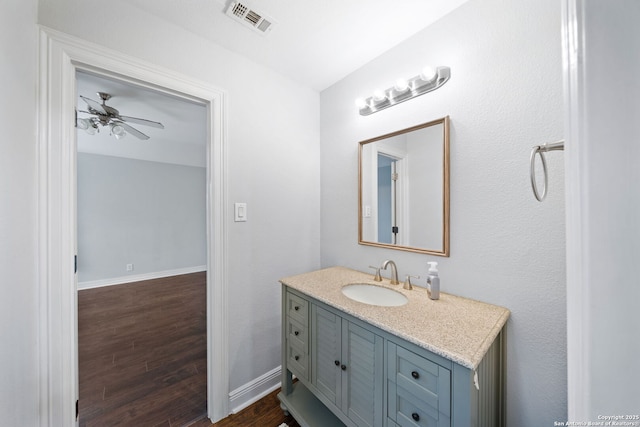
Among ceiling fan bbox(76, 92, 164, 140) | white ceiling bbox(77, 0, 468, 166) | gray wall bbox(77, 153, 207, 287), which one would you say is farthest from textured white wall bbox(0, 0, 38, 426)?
gray wall bbox(77, 153, 207, 287)

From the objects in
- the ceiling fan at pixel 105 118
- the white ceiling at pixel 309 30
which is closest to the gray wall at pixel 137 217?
the ceiling fan at pixel 105 118

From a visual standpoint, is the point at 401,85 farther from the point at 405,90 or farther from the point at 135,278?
the point at 135,278

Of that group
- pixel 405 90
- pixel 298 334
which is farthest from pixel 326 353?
pixel 405 90

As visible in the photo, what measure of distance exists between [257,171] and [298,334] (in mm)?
1094

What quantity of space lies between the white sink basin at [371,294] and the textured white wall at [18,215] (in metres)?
1.31

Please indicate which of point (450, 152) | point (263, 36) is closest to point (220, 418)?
point (450, 152)

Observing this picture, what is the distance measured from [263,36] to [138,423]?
244 centimetres

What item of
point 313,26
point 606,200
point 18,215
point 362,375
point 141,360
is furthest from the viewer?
point 141,360

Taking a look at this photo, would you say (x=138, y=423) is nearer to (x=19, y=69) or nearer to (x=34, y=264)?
(x=34, y=264)

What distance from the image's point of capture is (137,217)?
423 cm

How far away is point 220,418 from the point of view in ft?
4.76

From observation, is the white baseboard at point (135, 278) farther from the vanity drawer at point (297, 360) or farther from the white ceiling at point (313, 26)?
the white ceiling at point (313, 26)

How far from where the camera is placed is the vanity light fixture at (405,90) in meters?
1.25

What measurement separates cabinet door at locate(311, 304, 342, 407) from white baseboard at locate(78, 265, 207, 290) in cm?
439
